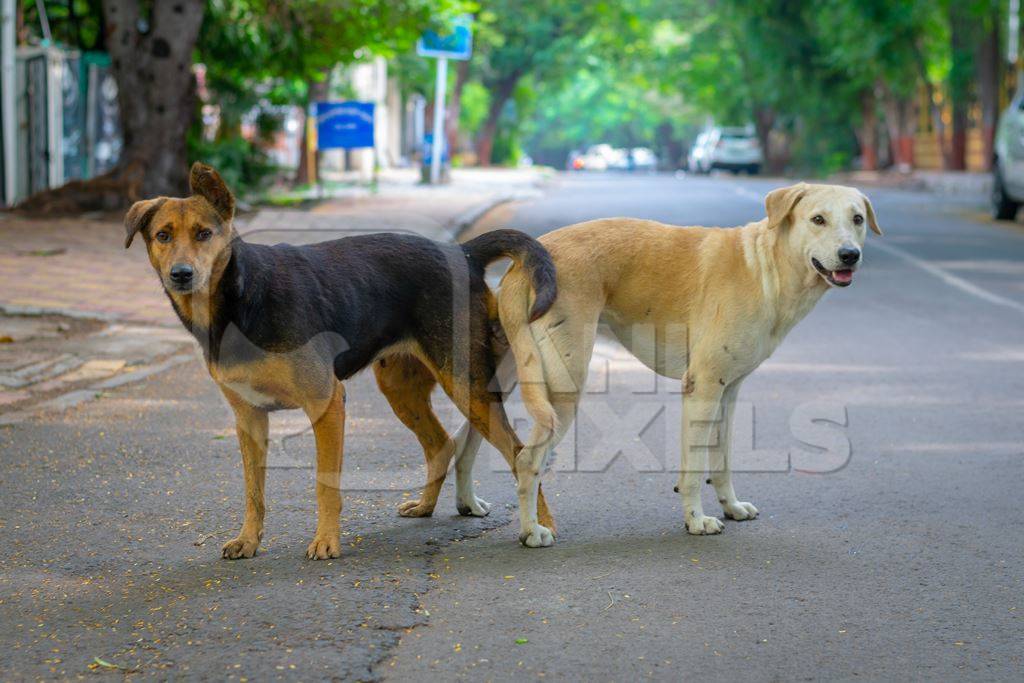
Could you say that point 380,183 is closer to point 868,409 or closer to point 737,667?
point 868,409

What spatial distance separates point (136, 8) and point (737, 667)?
15601 mm

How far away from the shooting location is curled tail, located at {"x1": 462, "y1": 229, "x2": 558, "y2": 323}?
505 centimetres

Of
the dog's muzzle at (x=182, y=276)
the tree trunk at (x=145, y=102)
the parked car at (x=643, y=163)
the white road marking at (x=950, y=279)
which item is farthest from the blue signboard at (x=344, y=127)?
the parked car at (x=643, y=163)

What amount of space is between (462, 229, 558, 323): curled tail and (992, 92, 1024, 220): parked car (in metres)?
15.8

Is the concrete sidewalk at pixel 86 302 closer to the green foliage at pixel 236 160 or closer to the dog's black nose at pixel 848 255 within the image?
the green foliage at pixel 236 160

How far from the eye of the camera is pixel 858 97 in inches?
1719

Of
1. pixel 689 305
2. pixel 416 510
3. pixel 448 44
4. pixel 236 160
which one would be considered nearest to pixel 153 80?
pixel 236 160

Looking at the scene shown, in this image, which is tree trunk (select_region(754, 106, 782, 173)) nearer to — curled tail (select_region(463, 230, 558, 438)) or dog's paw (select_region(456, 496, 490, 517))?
dog's paw (select_region(456, 496, 490, 517))

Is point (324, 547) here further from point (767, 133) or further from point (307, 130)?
point (767, 133)

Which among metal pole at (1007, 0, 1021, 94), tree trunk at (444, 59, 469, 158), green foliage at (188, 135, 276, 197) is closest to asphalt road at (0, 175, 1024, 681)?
green foliage at (188, 135, 276, 197)

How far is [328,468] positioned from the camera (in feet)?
16.1

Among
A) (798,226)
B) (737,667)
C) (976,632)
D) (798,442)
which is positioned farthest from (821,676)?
(798,442)

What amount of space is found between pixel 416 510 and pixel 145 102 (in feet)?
44.1

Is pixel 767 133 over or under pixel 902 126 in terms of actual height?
under
